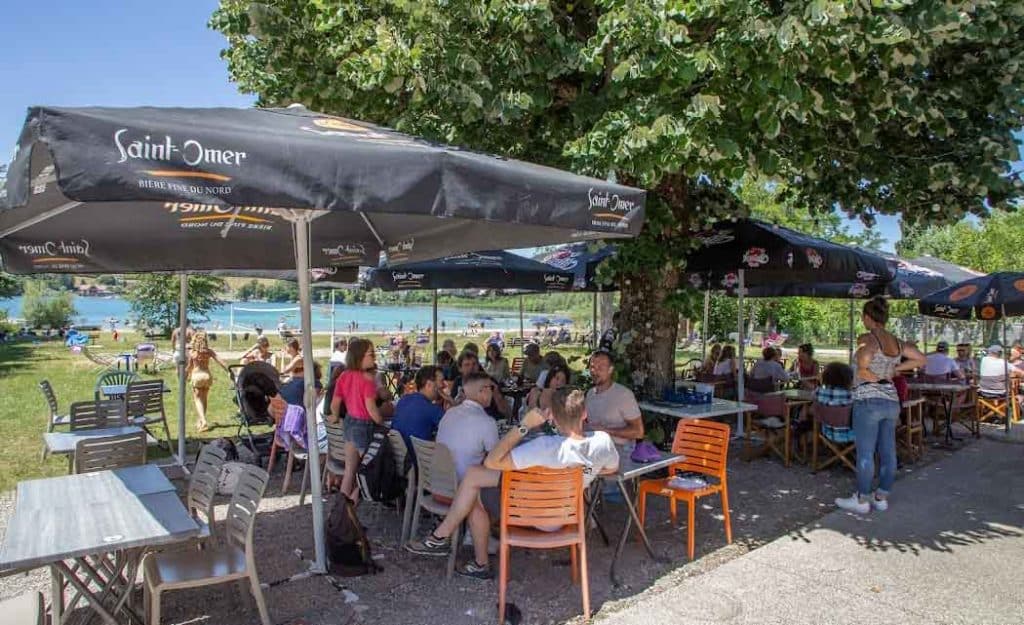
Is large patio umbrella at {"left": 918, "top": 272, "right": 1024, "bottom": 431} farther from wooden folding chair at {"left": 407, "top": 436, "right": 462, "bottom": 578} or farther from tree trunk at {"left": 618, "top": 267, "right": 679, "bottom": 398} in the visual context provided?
wooden folding chair at {"left": 407, "top": 436, "right": 462, "bottom": 578}

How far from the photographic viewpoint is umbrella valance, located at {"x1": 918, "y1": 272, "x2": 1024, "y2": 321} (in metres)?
9.18

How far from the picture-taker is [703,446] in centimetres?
520

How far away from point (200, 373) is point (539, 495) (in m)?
7.65

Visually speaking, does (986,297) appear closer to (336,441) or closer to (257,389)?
(336,441)

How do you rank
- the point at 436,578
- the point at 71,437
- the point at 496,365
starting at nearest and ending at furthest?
the point at 436,578 → the point at 71,437 → the point at 496,365

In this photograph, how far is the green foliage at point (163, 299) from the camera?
93.7ft

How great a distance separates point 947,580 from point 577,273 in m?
5.76

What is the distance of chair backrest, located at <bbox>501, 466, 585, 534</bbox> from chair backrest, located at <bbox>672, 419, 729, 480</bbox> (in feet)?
4.79

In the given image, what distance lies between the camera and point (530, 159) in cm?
727

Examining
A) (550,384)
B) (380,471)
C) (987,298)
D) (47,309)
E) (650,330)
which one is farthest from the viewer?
(47,309)

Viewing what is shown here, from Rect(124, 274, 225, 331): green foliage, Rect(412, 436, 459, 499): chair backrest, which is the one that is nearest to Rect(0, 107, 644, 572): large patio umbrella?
Rect(412, 436, 459, 499): chair backrest

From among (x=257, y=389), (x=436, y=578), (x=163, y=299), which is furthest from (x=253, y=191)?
(x=163, y=299)

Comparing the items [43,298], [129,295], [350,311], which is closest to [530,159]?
[129,295]

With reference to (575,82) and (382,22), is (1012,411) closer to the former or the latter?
(575,82)
